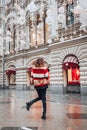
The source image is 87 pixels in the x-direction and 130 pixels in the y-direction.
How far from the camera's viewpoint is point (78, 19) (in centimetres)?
2906

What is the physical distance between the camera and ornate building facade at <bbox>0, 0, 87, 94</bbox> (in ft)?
94.6

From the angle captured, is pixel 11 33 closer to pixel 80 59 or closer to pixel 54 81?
pixel 54 81

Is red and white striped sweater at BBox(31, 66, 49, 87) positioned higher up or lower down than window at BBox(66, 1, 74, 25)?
lower down

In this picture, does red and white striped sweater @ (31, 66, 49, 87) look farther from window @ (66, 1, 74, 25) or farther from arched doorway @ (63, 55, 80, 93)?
window @ (66, 1, 74, 25)

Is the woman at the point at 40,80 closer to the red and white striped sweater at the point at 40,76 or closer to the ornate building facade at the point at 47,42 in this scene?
the red and white striped sweater at the point at 40,76

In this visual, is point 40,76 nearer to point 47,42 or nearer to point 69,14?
point 69,14

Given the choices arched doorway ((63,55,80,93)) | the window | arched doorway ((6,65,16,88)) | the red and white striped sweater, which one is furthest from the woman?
arched doorway ((6,65,16,88))

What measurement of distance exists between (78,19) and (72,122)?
20.5 meters

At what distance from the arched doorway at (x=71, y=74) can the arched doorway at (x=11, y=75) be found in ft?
45.2

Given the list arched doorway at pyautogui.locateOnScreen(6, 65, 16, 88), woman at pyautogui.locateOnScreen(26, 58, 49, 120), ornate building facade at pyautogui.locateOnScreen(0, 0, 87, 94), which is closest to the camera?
woman at pyautogui.locateOnScreen(26, 58, 49, 120)

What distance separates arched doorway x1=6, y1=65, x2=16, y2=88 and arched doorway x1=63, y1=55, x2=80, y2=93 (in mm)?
13791

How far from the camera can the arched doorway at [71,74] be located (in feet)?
98.8

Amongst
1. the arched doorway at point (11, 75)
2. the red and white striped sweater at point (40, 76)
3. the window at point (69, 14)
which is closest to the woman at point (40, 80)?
the red and white striped sweater at point (40, 76)

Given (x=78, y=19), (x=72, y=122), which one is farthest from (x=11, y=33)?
(x=72, y=122)
